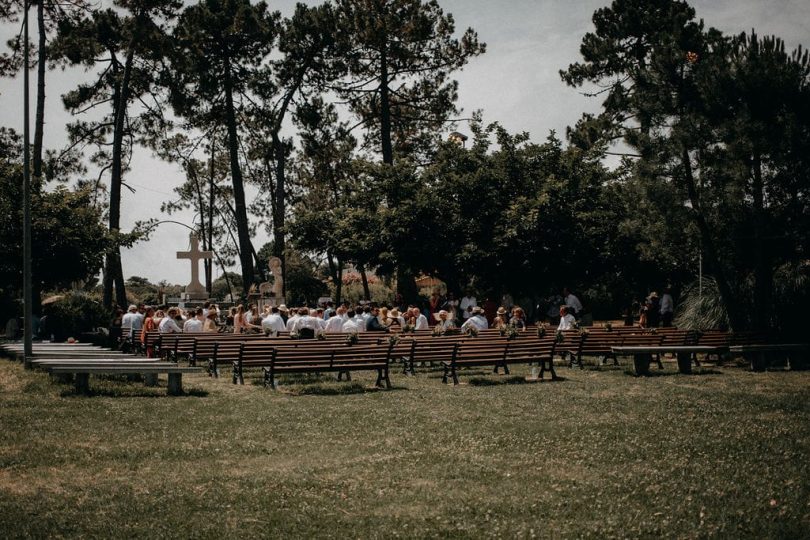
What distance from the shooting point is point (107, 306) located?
1262 inches

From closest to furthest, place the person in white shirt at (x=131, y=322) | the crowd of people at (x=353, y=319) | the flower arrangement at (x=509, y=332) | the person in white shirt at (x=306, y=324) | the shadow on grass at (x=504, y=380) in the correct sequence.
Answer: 1. the shadow on grass at (x=504, y=380)
2. the flower arrangement at (x=509, y=332)
3. the person in white shirt at (x=306, y=324)
4. the crowd of people at (x=353, y=319)
5. the person in white shirt at (x=131, y=322)

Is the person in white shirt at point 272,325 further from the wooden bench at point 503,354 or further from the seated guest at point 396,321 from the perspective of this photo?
the wooden bench at point 503,354

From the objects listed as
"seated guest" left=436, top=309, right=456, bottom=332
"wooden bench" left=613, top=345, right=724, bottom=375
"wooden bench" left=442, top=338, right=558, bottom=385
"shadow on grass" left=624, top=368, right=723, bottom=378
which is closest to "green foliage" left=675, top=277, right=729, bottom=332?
"shadow on grass" left=624, top=368, right=723, bottom=378

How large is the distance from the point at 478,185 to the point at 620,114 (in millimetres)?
6088

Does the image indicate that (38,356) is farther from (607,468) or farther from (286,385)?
(607,468)

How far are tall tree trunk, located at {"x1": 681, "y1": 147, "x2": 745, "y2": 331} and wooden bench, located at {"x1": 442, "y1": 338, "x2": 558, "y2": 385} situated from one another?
20.4 feet

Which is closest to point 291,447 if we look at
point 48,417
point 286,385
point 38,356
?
point 48,417

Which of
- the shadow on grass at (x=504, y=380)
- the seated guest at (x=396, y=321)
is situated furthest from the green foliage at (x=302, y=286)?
the shadow on grass at (x=504, y=380)

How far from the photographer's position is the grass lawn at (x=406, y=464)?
6035 millimetres

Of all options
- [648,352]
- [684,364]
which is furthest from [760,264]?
[648,352]

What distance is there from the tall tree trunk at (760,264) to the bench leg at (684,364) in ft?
14.1

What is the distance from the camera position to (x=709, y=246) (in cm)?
2003

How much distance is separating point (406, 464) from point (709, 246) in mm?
14489

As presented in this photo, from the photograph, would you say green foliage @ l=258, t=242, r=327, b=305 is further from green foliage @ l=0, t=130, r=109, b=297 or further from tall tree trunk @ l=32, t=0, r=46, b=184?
green foliage @ l=0, t=130, r=109, b=297
